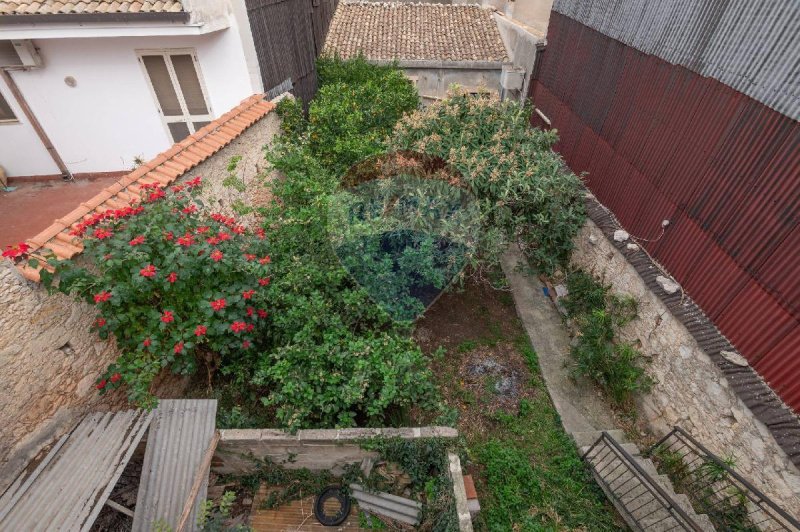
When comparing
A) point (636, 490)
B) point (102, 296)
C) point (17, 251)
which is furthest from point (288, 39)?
point (636, 490)

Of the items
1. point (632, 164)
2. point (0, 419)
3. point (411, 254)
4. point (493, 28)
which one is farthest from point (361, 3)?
point (0, 419)

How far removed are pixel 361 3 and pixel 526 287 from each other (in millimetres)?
15557

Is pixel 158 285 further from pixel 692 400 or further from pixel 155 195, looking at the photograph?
A: pixel 692 400

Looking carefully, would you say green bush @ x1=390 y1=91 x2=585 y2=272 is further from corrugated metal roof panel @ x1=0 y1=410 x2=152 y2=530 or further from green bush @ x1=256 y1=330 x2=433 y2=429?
corrugated metal roof panel @ x1=0 y1=410 x2=152 y2=530

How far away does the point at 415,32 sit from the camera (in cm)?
1583

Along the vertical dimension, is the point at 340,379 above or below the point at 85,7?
below

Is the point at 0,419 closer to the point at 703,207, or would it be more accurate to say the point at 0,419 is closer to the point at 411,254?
the point at 411,254

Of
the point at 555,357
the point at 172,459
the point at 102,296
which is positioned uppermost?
the point at 102,296

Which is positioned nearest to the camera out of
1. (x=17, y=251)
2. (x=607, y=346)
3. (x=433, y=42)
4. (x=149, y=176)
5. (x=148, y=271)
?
(x=17, y=251)

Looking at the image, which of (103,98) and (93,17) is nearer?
(93,17)

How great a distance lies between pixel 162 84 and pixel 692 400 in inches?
422

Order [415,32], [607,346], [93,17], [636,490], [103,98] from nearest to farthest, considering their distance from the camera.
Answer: [636,490] → [93,17] → [607,346] → [103,98] → [415,32]

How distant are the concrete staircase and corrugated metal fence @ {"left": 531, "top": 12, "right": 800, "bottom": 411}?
5.85 ft

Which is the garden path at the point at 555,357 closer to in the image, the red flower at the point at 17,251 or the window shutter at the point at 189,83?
the red flower at the point at 17,251
